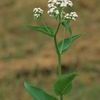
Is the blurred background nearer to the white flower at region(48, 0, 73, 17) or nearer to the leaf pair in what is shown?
the leaf pair

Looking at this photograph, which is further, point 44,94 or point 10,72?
point 10,72

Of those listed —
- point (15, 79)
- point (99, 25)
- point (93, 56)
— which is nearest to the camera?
point (15, 79)

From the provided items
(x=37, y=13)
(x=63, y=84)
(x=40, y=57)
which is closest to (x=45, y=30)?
(x=37, y=13)

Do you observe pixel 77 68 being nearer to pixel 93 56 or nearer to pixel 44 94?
pixel 93 56

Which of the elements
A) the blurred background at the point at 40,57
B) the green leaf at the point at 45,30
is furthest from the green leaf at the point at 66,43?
the blurred background at the point at 40,57

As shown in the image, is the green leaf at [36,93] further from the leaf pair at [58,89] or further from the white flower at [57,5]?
the white flower at [57,5]

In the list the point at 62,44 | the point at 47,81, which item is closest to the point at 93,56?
the point at 47,81
